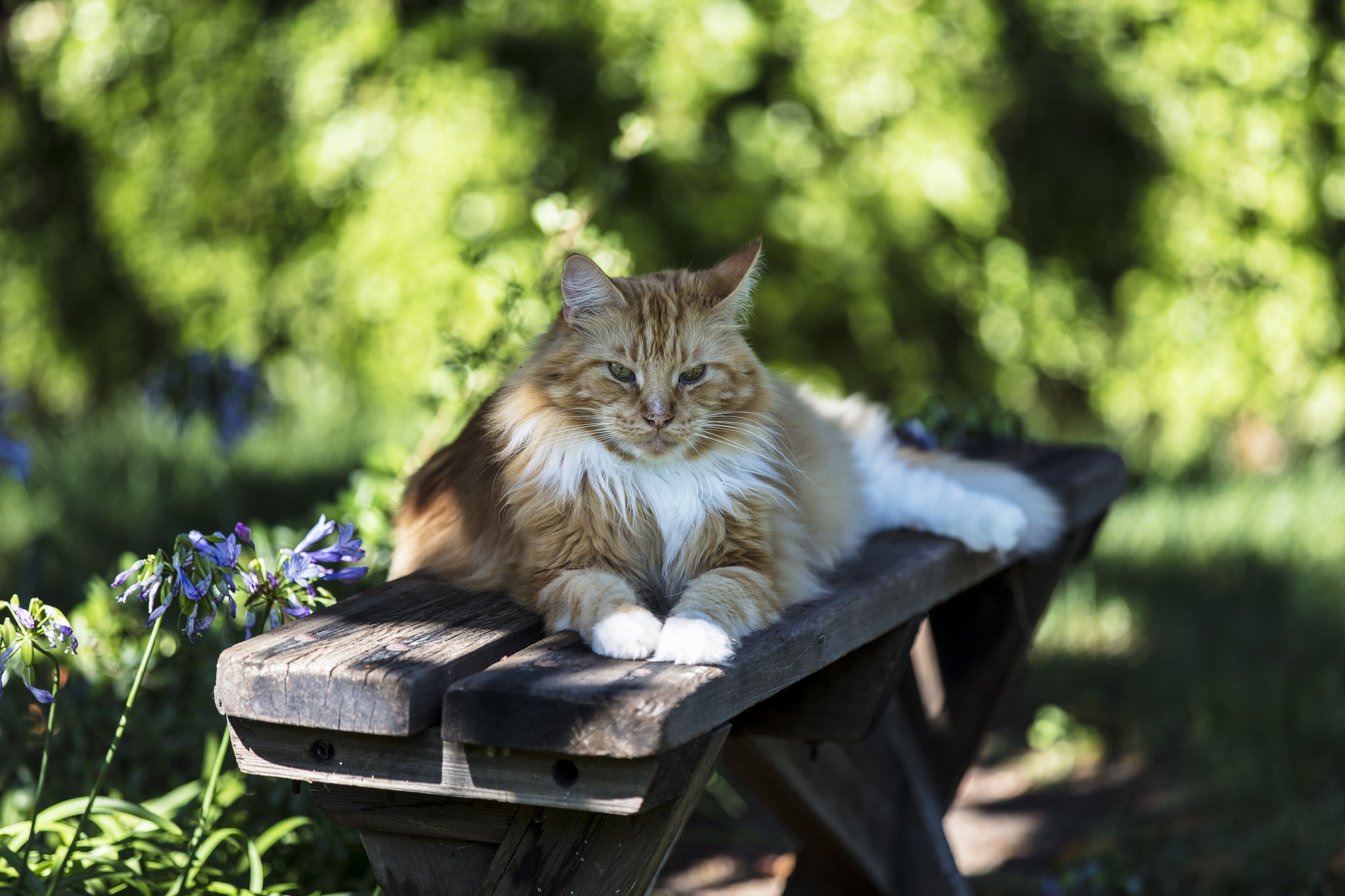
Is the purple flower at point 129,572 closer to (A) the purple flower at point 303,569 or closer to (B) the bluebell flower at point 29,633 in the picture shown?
(B) the bluebell flower at point 29,633

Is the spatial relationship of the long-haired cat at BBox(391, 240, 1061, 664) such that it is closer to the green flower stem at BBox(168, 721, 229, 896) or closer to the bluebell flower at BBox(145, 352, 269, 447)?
the green flower stem at BBox(168, 721, 229, 896)

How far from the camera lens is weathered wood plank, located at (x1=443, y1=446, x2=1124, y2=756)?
4.00 ft

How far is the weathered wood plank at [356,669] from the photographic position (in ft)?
4.20

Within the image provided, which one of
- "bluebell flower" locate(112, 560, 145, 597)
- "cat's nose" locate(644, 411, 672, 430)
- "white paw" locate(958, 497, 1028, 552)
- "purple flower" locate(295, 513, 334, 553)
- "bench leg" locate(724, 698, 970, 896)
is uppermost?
"bluebell flower" locate(112, 560, 145, 597)

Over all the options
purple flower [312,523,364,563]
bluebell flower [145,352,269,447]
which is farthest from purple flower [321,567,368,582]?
bluebell flower [145,352,269,447]

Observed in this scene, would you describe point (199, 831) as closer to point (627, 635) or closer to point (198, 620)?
point (198, 620)

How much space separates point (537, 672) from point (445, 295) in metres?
3.29

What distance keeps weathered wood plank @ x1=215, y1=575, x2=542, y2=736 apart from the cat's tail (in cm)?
105

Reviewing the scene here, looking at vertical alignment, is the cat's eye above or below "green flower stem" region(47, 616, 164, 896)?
above

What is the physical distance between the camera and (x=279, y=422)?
477cm

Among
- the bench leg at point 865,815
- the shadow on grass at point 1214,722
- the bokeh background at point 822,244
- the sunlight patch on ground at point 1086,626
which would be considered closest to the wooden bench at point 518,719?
the bench leg at point 865,815

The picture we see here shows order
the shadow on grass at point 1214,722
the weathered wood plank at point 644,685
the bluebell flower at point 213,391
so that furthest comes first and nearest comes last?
1. the bluebell flower at point 213,391
2. the shadow on grass at point 1214,722
3. the weathered wood plank at point 644,685

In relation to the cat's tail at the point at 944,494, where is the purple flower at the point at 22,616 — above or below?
above

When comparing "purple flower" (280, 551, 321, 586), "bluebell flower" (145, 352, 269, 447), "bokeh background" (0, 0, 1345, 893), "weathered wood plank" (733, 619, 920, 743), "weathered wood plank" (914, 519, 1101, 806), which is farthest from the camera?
"bokeh background" (0, 0, 1345, 893)
